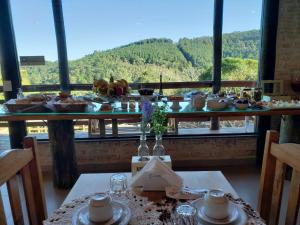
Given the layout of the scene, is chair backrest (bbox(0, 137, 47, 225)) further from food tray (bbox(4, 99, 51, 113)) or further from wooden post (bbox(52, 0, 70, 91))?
wooden post (bbox(52, 0, 70, 91))

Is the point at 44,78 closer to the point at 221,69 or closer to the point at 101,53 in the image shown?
the point at 101,53

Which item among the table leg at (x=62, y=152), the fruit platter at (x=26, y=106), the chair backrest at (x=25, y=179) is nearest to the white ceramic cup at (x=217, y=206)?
the chair backrest at (x=25, y=179)

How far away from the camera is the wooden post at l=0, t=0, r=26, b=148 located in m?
3.01

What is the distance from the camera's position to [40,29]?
10.4 ft

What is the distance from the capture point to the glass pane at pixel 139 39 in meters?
3.18

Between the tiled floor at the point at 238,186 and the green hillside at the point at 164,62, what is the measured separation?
3.73ft

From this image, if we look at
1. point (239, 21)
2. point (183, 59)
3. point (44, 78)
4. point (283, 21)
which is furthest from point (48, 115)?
point (283, 21)

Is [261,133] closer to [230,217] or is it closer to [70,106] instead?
[70,106]

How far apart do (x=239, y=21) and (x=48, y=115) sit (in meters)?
2.39

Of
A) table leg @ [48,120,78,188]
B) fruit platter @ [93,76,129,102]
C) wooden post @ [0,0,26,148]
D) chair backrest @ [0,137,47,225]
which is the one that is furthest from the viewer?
wooden post @ [0,0,26,148]

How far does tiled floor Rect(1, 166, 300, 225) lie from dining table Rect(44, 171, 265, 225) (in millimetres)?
1341

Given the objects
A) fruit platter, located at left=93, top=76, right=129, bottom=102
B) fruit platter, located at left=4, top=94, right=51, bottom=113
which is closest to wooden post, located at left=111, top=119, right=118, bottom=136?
fruit platter, located at left=93, top=76, right=129, bottom=102

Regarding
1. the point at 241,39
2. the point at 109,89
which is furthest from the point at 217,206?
the point at 241,39

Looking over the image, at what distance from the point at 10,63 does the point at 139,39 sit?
150cm
